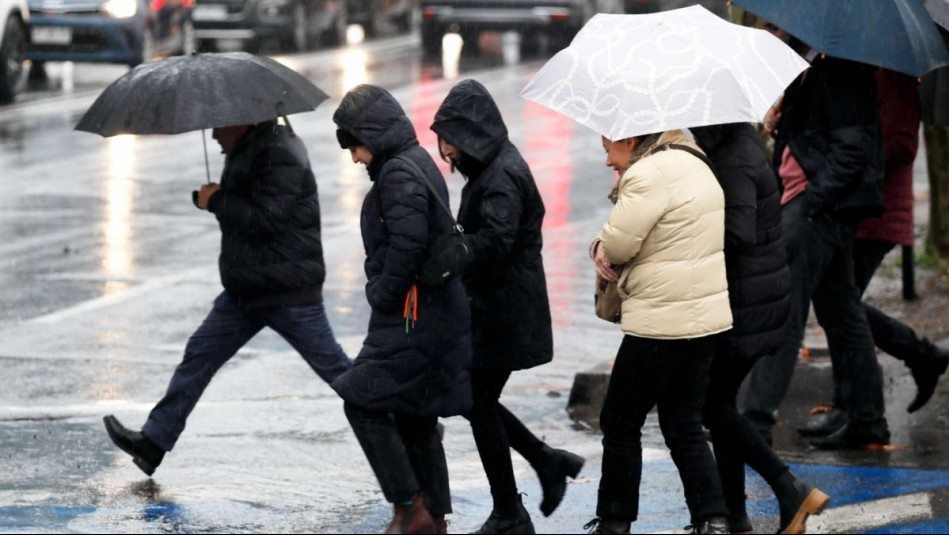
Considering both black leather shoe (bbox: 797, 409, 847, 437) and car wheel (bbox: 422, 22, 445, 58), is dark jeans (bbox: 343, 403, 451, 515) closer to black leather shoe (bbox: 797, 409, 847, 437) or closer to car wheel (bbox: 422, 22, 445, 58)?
black leather shoe (bbox: 797, 409, 847, 437)

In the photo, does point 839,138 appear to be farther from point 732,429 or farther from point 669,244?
point 669,244

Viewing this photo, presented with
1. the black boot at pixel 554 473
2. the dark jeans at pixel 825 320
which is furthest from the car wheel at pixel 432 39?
the black boot at pixel 554 473

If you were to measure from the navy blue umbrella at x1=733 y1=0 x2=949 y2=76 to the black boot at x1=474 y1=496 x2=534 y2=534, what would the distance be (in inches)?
80.3

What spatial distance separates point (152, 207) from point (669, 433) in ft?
27.5

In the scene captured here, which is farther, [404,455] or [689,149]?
[404,455]

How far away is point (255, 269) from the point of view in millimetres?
6680

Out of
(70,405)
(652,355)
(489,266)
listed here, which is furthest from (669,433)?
(70,405)

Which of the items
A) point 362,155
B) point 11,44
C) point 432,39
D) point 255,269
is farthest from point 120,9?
point 362,155

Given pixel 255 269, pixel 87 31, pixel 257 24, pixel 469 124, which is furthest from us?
pixel 257 24

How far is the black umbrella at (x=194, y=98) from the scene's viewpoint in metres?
6.41

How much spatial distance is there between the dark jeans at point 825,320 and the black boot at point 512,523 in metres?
1.34

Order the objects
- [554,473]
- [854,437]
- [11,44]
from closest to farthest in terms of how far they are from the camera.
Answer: [554,473] → [854,437] → [11,44]

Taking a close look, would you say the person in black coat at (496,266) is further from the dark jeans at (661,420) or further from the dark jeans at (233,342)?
the dark jeans at (233,342)

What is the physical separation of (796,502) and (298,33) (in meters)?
21.8
